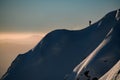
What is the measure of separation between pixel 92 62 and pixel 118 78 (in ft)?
250

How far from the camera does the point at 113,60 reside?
188500 mm

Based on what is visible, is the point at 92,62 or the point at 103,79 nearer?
the point at 103,79

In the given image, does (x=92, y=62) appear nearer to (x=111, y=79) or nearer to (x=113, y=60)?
(x=113, y=60)

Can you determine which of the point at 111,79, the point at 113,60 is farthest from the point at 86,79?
the point at 111,79

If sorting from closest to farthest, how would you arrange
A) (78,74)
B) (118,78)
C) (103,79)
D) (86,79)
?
(118,78), (103,79), (86,79), (78,74)

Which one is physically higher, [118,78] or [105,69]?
[118,78]

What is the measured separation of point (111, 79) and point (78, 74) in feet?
231

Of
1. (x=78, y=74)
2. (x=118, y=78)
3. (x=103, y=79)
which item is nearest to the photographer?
(x=118, y=78)

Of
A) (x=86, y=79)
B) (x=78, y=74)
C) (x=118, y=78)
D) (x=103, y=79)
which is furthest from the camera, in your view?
(x=78, y=74)

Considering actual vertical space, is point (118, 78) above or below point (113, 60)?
above

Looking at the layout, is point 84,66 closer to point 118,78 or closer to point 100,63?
point 100,63

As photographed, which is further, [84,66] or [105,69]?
[84,66]

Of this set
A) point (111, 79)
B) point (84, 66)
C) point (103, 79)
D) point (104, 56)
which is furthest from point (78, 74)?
point (111, 79)

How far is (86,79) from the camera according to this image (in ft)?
598
